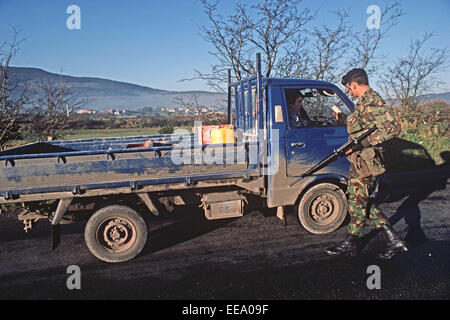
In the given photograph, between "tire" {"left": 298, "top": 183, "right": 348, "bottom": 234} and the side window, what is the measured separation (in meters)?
0.95

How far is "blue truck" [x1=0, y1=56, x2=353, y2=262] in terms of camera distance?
388cm

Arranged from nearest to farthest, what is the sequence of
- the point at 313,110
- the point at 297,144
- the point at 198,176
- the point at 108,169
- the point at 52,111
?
the point at 108,169 → the point at 198,176 → the point at 297,144 → the point at 313,110 → the point at 52,111

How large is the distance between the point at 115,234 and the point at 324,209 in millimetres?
3015

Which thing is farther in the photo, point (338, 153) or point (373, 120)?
point (338, 153)

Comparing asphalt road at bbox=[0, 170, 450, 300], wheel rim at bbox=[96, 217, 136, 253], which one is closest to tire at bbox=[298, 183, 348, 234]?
asphalt road at bbox=[0, 170, 450, 300]

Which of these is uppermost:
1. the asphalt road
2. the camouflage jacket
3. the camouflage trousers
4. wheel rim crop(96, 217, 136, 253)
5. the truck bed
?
the camouflage jacket

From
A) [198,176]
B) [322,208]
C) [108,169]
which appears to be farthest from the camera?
[322,208]

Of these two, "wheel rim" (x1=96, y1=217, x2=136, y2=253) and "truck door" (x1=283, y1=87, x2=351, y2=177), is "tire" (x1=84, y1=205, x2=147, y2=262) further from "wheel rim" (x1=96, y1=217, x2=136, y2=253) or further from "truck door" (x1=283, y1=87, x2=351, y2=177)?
"truck door" (x1=283, y1=87, x2=351, y2=177)

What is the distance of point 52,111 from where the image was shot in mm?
9703

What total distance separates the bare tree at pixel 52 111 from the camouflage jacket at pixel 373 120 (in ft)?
28.0

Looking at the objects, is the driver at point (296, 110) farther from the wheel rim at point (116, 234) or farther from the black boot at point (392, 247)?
the wheel rim at point (116, 234)

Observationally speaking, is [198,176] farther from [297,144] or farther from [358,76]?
[358,76]

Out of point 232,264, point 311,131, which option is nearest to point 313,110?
point 311,131

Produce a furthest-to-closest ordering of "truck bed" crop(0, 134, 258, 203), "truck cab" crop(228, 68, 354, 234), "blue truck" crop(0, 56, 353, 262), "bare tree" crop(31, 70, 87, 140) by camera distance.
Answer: "bare tree" crop(31, 70, 87, 140)
"truck cab" crop(228, 68, 354, 234)
"blue truck" crop(0, 56, 353, 262)
"truck bed" crop(0, 134, 258, 203)
